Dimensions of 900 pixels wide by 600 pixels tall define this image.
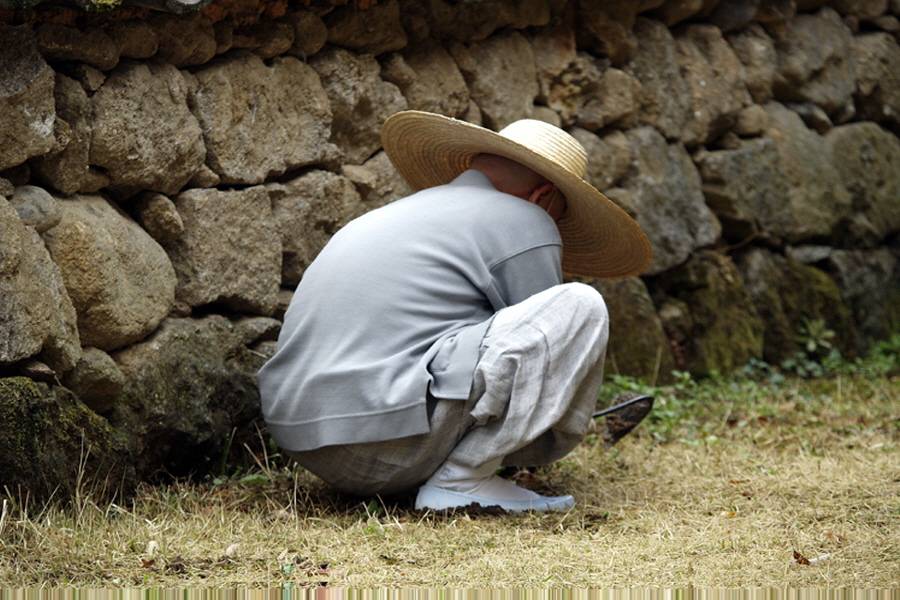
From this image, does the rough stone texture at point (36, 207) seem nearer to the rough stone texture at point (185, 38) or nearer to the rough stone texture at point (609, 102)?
the rough stone texture at point (185, 38)

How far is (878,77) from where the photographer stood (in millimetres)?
5660

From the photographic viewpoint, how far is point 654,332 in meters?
4.33

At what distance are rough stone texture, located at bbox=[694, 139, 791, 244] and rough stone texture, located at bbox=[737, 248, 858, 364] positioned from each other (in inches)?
5.7

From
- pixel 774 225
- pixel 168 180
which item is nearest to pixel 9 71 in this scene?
pixel 168 180

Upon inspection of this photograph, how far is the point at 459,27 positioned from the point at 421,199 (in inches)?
49.8

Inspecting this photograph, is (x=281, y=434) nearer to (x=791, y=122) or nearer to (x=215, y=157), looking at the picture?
(x=215, y=157)

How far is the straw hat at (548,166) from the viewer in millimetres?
2695

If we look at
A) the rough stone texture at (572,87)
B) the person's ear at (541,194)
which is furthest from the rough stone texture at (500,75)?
the person's ear at (541,194)

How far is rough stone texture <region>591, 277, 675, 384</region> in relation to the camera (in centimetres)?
417

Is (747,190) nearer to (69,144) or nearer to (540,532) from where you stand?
(540,532)

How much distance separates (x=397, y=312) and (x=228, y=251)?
2.32 ft

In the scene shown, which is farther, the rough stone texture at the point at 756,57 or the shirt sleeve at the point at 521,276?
the rough stone texture at the point at 756,57

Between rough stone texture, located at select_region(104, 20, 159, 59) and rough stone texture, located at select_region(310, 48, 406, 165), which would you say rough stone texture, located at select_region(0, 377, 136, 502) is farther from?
rough stone texture, located at select_region(310, 48, 406, 165)

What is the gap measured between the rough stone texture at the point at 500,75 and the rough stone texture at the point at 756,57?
1574 millimetres
